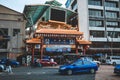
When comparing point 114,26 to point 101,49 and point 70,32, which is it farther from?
point 70,32

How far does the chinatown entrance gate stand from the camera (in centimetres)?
4303

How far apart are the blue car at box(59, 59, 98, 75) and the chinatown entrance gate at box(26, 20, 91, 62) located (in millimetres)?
22930

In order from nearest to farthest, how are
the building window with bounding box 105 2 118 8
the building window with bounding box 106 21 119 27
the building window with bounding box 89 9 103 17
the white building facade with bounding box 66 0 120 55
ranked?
the white building facade with bounding box 66 0 120 55, the building window with bounding box 89 9 103 17, the building window with bounding box 106 21 119 27, the building window with bounding box 105 2 118 8

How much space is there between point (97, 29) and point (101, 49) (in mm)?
6648

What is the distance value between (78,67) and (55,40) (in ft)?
79.8

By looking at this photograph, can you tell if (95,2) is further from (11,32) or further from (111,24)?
(11,32)

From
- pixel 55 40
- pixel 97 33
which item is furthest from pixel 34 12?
pixel 97 33

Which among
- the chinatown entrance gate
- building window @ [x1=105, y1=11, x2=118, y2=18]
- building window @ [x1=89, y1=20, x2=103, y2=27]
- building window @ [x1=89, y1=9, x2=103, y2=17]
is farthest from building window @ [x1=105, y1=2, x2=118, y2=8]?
the chinatown entrance gate

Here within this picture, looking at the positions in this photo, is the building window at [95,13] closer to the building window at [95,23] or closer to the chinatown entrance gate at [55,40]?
the building window at [95,23]

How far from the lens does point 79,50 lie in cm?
4809

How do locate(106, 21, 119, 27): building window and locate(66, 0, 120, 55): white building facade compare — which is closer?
locate(66, 0, 120, 55): white building facade

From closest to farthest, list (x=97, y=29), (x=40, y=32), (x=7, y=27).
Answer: (x=40, y=32)
(x=7, y=27)
(x=97, y=29)

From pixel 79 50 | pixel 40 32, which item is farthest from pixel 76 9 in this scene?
pixel 40 32

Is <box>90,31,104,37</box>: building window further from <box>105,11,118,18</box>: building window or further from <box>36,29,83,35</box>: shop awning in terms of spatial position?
<box>36,29,83,35</box>: shop awning
